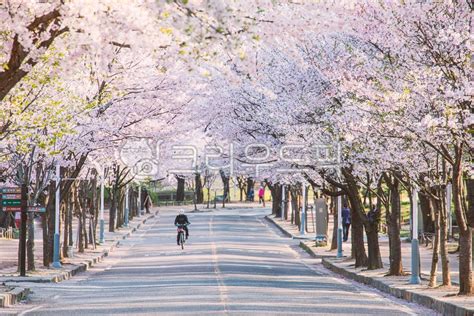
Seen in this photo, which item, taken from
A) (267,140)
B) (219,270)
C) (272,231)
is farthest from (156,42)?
(272,231)

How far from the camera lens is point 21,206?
32.1m

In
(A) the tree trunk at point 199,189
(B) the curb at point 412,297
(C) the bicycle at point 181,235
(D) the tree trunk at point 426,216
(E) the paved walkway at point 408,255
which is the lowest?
(B) the curb at point 412,297

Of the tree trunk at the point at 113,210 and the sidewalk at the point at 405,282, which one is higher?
the tree trunk at the point at 113,210

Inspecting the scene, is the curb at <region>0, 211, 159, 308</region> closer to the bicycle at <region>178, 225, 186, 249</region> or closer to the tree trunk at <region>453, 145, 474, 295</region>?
the bicycle at <region>178, 225, 186, 249</region>

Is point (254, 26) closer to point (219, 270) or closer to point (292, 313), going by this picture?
point (292, 313)

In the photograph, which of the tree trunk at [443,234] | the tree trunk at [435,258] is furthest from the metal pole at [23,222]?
the tree trunk at [443,234]

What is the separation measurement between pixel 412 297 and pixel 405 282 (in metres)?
3.96

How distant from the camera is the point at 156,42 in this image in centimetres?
1399

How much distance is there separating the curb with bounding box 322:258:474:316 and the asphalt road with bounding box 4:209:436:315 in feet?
0.83

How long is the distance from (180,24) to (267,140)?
104ft

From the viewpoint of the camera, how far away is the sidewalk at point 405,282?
21.4m

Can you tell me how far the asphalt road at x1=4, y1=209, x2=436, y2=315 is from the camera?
2180 cm

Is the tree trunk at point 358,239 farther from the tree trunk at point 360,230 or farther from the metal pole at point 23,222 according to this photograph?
the metal pole at point 23,222

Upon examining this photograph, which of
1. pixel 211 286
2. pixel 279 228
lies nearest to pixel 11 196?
pixel 211 286
